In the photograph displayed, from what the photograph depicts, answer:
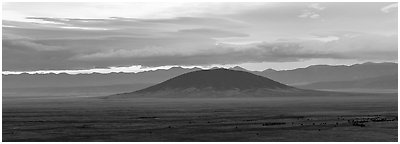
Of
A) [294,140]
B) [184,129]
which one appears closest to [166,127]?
[184,129]

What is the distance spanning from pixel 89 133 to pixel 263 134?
26.7 meters

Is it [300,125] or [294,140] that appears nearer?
[294,140]

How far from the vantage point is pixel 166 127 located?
103 m

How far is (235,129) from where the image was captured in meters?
97.7

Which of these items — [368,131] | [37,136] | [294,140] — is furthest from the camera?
[368,131]

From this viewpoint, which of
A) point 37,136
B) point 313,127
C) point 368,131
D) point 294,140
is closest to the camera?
point 294,140

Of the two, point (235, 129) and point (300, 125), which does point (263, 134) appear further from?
point (300, 125)

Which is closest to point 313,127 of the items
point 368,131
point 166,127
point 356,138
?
point 368,131

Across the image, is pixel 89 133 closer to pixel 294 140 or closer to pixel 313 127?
pixel 294 140

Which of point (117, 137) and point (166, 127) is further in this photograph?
point (166, 127)

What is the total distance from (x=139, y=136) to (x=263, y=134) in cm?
1859

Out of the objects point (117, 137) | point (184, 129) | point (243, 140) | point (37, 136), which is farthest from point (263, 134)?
point (37, 136)

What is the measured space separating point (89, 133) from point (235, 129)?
23.6 m

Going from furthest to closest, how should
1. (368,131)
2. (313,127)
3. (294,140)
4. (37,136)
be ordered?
(313,127) < (368,131) < (37,136) < (294,140)
